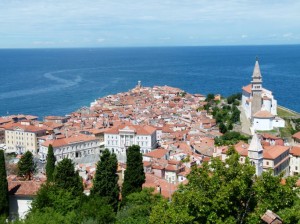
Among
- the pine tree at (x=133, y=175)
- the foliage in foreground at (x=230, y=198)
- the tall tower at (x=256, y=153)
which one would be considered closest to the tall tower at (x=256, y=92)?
the tall tower at (x=256, y=153)

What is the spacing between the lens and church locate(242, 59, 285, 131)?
45.9 m

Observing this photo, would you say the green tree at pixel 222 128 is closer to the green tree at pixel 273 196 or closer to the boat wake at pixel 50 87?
the green tree at pixel 273 196

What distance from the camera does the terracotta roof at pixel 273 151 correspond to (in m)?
32.9

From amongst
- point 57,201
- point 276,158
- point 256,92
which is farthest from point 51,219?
point 256,92

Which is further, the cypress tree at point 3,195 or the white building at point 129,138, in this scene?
the white building at point 129,138

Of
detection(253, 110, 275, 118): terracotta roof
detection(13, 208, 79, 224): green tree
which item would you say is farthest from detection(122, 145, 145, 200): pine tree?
detection(253, 110, 275, 118): terracotta roof

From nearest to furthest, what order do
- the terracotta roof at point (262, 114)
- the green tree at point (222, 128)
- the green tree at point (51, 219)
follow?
the green tree at point (51, 219) < the terracotta roof at point (262, 114) < the green tree at point (222, 128)

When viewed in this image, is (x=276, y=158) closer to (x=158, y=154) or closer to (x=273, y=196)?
(x=158, y=154)

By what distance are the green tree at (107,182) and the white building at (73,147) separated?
76.6 ft

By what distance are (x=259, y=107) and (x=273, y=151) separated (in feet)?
55.0

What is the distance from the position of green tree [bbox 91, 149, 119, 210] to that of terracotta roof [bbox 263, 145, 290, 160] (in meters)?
14.2

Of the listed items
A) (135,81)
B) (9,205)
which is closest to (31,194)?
(9,205)

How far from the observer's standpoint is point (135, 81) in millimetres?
119688

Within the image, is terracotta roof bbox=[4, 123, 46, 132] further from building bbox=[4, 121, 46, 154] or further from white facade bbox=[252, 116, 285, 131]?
white facade bbox=[252, 116, 285, 131]
